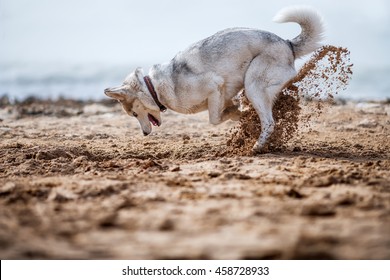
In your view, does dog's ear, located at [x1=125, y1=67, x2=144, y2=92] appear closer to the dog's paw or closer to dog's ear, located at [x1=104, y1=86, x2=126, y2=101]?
dog's ear, located at [x1=104, y1=86, x2=126, y2=101]

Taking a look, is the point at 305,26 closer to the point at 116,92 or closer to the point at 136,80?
the point at 136,80

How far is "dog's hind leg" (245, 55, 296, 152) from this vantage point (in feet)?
Answer: 21.5

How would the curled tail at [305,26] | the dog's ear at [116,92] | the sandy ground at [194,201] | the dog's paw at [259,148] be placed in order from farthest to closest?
the dog's ear at [116,92] < the curled tail at [305,26] < the dog's paw at [259,148] < the sandy ground at [194,201]

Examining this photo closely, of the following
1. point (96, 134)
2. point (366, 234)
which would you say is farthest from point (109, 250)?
point (96, 134)

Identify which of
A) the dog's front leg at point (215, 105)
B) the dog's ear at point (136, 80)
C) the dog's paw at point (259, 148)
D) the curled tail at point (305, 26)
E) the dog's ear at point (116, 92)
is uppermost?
the curled tail at point (305, 26)

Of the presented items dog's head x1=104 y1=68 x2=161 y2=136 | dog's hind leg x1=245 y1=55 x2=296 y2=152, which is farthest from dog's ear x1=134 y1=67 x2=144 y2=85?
dog's hind leg x1=245 y1=55 x2=296 y2=152

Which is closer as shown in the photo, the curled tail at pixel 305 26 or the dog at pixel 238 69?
the dog at pixel 238 69

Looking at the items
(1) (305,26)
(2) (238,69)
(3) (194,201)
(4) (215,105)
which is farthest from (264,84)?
(3) (194,201)

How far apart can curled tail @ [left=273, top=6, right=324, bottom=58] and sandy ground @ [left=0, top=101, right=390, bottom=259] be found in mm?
1401

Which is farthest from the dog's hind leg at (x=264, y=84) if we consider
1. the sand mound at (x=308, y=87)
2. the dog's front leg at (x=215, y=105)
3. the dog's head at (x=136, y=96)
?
the dog's head at (x=136, y=96)

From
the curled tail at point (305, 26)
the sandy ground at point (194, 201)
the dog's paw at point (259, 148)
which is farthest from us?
the curled tail at point (305, 26)

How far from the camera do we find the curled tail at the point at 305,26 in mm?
6672

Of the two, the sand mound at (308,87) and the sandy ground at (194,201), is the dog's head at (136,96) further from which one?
Result: the sand mound at (308,87)

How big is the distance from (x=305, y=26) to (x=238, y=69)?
1090mm
